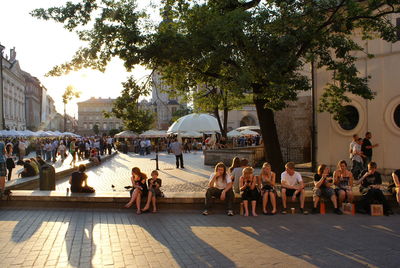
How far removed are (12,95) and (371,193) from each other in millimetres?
65588

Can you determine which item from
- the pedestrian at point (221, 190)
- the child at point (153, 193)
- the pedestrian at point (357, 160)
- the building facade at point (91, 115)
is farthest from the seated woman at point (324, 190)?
the building facade at point (91, 115)

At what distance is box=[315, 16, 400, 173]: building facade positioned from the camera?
14.0 metres

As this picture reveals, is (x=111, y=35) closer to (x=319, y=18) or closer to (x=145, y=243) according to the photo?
(x=319, y=18)

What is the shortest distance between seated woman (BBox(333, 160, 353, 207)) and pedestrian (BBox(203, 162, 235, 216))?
243 centimetres

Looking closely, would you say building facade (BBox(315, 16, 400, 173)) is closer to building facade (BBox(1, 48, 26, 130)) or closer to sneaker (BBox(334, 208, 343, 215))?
sneaker (BBox(334, 208, 343, 215))

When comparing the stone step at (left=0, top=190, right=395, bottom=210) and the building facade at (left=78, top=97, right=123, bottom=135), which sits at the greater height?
the building facade at (left=78, top=97, right=123, bottom=135)

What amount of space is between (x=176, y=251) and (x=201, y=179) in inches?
340

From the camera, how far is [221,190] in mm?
8250

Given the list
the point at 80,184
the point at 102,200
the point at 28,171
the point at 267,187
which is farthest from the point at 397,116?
the point at 28,171

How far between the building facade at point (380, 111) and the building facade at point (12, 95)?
53.8 meters

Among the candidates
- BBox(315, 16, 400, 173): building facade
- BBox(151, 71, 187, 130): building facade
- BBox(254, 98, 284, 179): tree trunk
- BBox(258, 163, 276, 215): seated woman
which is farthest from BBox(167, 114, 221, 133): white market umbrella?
BBox(258, 163, 276, 215): seated woman

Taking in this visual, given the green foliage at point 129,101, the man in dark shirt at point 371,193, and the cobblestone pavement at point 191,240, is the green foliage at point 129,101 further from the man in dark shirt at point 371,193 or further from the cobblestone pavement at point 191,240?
the man in dark shirt at point 371,193

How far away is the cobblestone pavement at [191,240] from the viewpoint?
5.03 m

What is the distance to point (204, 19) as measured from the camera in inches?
433
